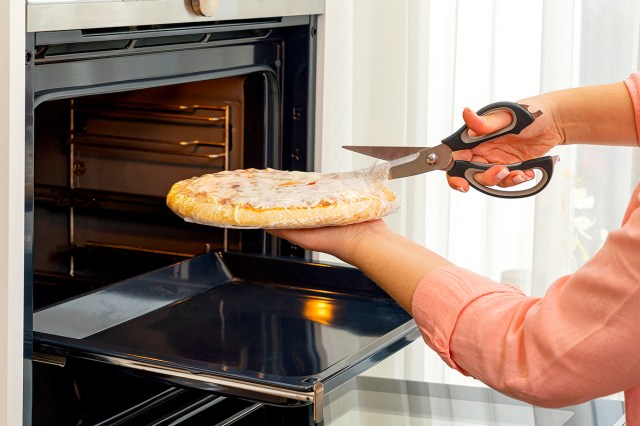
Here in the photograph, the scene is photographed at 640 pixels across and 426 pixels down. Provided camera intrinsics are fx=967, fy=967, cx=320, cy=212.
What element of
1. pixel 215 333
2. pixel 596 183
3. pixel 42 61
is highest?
pixel 42 61

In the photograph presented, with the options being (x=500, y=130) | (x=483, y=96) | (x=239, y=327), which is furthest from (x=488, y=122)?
(x=483, y=96)

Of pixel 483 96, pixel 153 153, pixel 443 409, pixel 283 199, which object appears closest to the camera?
pixel 283 199

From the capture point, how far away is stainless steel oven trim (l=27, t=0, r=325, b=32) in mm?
1013

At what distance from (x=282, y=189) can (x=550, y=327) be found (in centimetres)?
47

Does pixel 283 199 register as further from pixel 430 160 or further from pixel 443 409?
pixel 443 409

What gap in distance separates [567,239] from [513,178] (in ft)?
2.36

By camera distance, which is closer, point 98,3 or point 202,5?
Answer: point 98,3

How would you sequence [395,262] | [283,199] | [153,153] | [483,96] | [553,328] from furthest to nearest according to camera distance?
[483,96] → [153,153] → [283,199] → [395,262] → [553,328]

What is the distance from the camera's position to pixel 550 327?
802 mm

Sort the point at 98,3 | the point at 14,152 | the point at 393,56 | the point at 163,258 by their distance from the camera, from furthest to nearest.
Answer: the point at 393,56 → the point at 163,258 → the point at 98,3 → the point at 14,152

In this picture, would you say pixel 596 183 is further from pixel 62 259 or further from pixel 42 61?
pixel 42 61

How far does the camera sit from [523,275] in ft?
6.13

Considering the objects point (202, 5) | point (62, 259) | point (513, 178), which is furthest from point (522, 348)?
point (62, 259)

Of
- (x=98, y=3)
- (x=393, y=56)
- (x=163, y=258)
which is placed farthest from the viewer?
(x=393, y=56)
